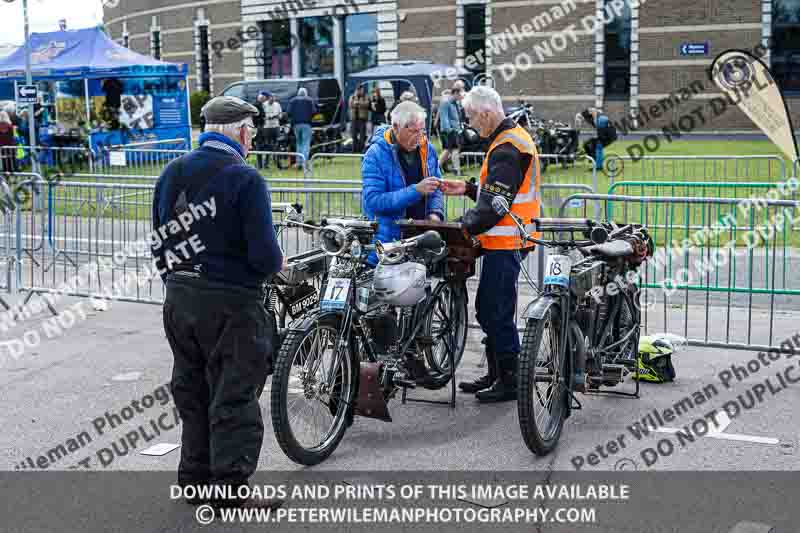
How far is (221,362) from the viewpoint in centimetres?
470

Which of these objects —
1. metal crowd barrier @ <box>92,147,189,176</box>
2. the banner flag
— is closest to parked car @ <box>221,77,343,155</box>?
metal crowd barrier @ <box>92,147,189,176</box>

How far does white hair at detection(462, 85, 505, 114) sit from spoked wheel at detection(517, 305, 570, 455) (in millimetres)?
1294

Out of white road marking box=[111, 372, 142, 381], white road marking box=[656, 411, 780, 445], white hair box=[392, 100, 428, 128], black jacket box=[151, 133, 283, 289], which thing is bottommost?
white road marking box=[111, 372, 142, 381]

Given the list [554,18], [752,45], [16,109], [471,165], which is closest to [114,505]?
[471,165]

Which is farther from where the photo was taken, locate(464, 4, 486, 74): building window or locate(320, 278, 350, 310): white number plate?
locate(464, 4, 486, 74): building window

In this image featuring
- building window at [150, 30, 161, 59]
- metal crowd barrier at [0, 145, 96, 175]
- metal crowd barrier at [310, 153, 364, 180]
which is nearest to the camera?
metal crowd barrier at [0, 145, 96, 175]

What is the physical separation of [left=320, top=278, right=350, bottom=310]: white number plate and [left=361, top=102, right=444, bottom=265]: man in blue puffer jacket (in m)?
1.01

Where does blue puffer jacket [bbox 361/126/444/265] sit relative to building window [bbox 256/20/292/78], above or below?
below

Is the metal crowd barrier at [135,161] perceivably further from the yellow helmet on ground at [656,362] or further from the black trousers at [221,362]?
the black trousers at [221,362]

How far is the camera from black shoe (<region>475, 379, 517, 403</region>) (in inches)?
259

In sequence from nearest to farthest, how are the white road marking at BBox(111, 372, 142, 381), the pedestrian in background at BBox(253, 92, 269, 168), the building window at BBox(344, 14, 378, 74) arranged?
the white road marking at BBox(111, 372, 142, 381) → the pedestrian in background at BBox(253, 92, 269, 168) → the building window at BBox(344, 14, 378, 74)

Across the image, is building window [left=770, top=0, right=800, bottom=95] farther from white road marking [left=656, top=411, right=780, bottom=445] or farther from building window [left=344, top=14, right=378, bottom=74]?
white road marking [left=656, top=411, right=780, bottom=445]

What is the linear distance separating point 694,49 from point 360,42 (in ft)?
46.2

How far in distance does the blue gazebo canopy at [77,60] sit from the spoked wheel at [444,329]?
1871 cm
